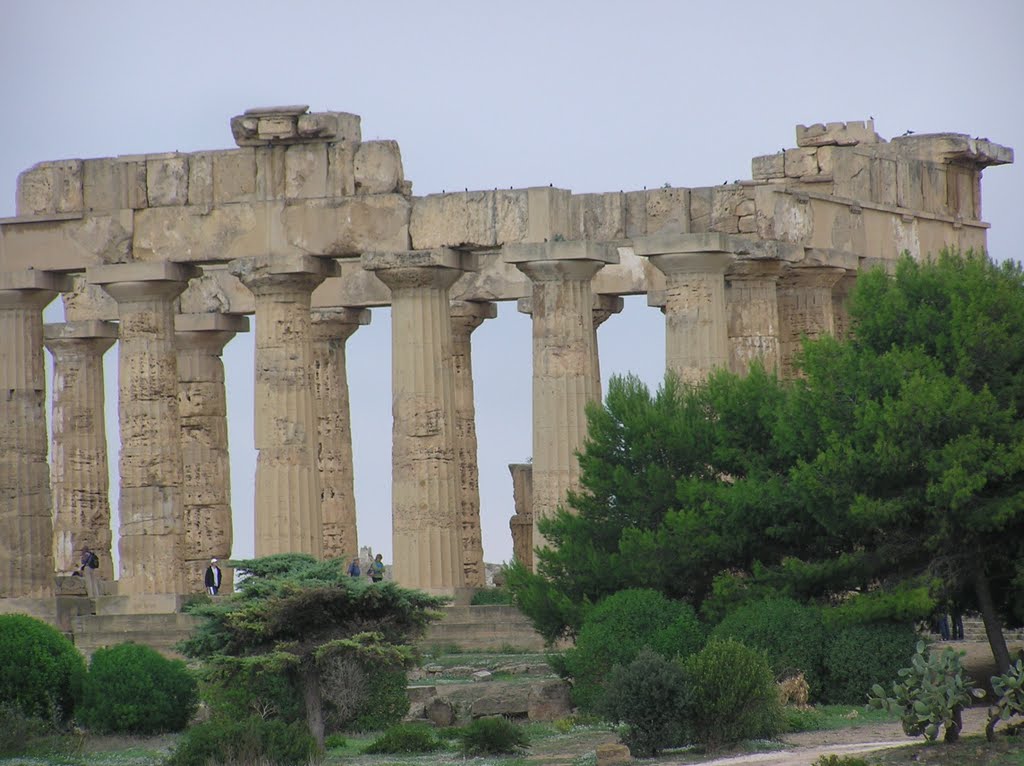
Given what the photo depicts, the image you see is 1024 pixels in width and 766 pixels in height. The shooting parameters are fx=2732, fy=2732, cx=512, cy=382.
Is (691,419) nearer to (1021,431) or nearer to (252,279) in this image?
(1021,431)

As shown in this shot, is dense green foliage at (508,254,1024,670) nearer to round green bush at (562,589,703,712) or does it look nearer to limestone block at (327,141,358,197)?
round green bush at (562,589,703,712)

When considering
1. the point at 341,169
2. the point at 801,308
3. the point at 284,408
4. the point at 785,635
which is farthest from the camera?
the point at 801,308

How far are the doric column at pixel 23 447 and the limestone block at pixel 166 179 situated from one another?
303 cm

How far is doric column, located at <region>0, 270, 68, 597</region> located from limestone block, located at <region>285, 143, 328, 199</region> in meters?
5.65

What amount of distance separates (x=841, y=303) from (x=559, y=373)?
887 centimetres

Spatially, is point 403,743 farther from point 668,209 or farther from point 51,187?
point 51,187

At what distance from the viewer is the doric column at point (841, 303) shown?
5426 cm

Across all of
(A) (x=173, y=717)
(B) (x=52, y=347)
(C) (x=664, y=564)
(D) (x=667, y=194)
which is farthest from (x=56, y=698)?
(B) (x=52, y=347)

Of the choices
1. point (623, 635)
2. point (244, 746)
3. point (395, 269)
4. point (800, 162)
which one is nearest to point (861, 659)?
point (623, 635)

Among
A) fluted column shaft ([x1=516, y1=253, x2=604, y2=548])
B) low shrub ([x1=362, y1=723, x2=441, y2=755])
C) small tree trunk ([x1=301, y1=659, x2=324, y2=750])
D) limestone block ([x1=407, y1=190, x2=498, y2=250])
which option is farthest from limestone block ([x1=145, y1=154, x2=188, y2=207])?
low shrub ([x1=362, y1=723, x2=441, y2=755])

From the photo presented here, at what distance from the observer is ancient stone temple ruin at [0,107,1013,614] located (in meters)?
48.8

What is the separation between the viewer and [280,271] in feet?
164

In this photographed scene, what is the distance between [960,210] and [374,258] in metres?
13.4

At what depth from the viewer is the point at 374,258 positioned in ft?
162
